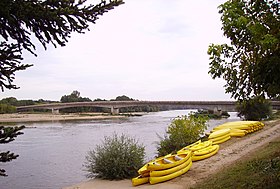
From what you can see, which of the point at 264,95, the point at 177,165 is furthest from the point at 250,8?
the point at 177,165

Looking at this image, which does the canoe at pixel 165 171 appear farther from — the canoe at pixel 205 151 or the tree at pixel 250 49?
the tree at pixel 250 49

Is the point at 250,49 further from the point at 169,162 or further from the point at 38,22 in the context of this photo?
the point at 169,162

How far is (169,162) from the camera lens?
1237cm

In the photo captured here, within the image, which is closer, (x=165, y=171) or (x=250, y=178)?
(x=250, y=178)

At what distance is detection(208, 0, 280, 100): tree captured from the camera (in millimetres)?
5617

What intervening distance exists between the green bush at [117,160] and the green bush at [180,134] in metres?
4.88

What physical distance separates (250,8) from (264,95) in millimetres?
1672

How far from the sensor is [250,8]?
6129mm

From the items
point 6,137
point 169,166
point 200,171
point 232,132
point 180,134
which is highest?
point 6,137

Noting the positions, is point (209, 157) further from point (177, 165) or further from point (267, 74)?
point (267, 74)

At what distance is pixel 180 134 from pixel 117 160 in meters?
6.86

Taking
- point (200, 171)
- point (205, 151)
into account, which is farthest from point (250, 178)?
point (205, 151)

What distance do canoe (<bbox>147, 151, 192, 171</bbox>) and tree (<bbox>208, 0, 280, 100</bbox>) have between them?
573 centimetres

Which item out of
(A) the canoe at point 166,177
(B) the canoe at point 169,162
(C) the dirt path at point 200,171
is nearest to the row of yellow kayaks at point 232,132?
(C) the dirt path at point 200,171
